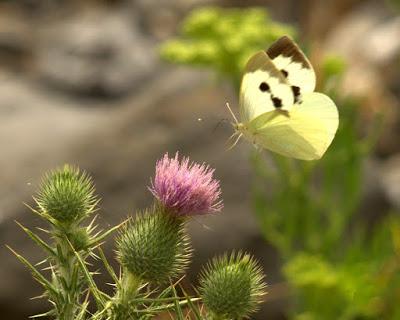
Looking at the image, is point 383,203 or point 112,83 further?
point 112,83

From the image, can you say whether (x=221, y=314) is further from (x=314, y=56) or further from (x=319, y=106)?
(x=314, y=56)

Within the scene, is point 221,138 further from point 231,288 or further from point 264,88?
point 231,288

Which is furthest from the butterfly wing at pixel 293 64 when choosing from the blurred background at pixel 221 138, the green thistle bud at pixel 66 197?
the green thistle bud at pixel 66 197

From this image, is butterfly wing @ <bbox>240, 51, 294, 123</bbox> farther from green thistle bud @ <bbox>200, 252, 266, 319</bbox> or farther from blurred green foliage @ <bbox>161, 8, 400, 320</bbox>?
blurred green foliage @ <bbox>161, 8, 400, 320</bbox>

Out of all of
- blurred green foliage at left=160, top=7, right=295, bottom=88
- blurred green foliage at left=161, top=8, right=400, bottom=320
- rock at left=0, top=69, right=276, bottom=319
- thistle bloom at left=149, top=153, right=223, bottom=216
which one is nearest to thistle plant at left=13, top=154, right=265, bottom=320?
thistle bloom at left=149, top=153, right=223, bottom=216

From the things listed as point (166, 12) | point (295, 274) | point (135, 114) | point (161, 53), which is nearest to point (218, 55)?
point (161, 53)

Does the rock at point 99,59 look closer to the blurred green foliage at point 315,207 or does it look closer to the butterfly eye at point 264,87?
the blurred green foliage at point 315,207
